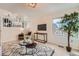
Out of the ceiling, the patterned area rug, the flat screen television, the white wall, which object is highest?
the ceiling

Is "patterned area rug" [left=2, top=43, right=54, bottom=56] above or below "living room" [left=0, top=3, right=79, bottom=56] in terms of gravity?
below

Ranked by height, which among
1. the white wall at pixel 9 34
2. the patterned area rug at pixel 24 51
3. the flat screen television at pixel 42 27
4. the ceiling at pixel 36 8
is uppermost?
the ceiling at pixel 36 8

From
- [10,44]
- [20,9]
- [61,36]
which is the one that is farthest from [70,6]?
[10,44]

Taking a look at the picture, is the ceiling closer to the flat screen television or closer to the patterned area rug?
the flat screen television

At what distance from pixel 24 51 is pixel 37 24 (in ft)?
1.77

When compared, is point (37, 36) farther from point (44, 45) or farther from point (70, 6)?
point (70, 6)

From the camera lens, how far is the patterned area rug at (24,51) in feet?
6.17

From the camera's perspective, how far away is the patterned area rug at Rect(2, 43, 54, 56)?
1.88 meters

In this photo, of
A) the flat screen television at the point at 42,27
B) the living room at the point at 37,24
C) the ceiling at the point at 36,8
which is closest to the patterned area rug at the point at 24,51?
the living room at the point at 37,24

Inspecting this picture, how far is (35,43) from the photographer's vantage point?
1.91m

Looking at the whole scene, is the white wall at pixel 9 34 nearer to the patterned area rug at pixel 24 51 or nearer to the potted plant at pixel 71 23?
the patterned area rug at pixel 24 51

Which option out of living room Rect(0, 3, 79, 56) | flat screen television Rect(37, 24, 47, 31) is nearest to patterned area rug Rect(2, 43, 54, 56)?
living room Rect(0, 3, 79, 56)

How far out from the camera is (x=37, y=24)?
1.91 m

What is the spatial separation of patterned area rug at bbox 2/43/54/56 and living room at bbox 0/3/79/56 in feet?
0.06
